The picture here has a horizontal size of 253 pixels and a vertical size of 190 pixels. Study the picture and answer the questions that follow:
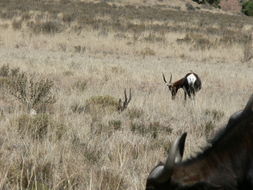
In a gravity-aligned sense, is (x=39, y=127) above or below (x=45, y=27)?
above

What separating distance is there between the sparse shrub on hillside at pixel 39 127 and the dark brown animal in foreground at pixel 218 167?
310 cm

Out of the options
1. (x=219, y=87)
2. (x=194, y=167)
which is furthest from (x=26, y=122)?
(x=219, y=87)

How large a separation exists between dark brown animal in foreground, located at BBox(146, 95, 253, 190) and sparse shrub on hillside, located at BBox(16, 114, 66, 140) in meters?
3.10

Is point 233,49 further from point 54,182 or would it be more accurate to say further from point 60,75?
point 54,182

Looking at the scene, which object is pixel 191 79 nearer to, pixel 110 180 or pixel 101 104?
pixel 101 104

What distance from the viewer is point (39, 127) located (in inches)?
A: 251

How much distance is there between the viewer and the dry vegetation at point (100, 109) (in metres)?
4.72

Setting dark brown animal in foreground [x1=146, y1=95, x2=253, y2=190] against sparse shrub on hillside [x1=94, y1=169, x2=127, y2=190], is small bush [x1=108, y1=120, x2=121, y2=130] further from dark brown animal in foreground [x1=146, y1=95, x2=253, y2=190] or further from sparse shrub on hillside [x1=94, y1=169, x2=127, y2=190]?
dark brown animal in foreground [x1=146, y1=95, x2=253, y2=190]

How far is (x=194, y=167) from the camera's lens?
296cm

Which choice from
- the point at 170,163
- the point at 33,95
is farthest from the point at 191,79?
the point at 170,163

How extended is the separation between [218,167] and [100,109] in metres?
5.71

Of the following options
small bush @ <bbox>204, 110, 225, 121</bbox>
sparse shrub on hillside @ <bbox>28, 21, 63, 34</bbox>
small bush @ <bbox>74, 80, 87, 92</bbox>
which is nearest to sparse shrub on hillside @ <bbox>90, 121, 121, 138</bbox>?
small bush @ <bbox>204, 110, 225, 121</bbox>

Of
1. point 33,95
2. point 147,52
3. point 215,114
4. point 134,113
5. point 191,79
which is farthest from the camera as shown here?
point 147,52

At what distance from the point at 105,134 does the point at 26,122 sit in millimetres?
1082
